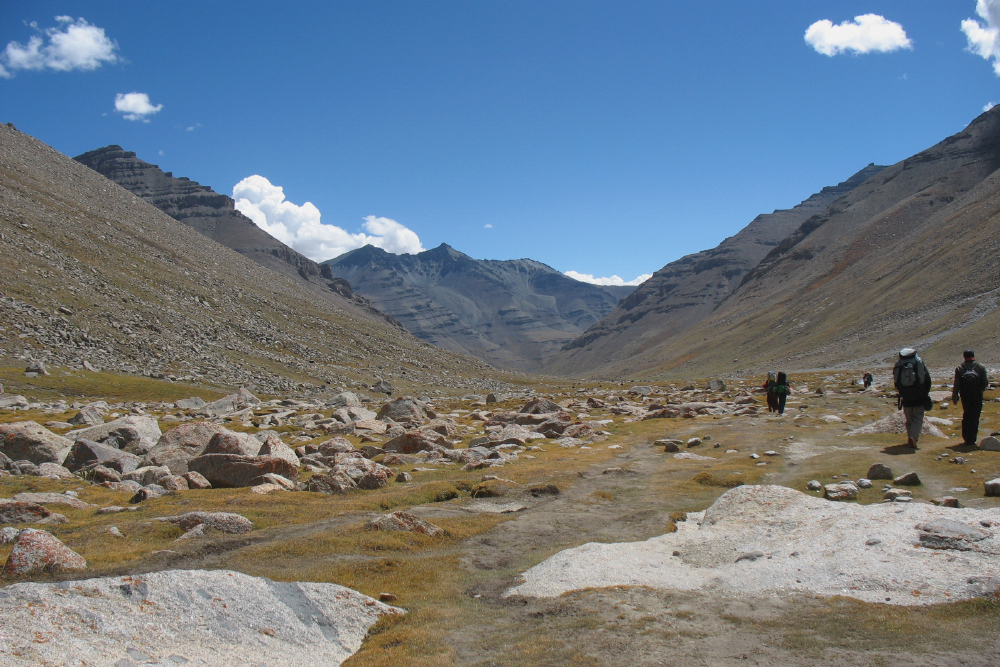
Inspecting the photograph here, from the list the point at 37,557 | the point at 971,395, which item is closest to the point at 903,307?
the point at 971,395

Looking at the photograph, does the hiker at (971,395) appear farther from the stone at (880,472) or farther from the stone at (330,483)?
the stone at (330,483)

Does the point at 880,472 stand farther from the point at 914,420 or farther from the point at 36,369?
the point at 36,369

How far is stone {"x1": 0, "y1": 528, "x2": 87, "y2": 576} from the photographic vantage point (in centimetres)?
959

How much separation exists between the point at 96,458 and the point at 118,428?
521 centimetres

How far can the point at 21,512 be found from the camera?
1496 cm

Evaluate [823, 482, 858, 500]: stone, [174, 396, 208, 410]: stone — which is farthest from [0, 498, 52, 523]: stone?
[174, 396, 208, 410]: stone

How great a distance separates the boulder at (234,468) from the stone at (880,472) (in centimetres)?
2012

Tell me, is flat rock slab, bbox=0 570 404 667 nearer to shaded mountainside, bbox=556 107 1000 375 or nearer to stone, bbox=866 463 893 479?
stone, bbox=866 463 893 479

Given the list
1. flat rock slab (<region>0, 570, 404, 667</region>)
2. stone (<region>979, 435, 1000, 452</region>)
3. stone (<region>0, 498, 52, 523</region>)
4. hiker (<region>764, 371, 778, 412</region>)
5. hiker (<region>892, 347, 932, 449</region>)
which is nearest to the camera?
flat rock slab (<region>0, 570, 404, 667</region>)

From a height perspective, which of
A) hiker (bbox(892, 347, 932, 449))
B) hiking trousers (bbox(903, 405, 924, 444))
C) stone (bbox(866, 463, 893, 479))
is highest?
hiker (bbox(892, 347, 932, 449))

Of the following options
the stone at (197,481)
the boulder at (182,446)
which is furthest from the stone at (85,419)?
the stone at (197,481)

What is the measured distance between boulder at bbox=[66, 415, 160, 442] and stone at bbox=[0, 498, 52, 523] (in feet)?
45.0

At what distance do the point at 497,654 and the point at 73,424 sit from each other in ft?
120

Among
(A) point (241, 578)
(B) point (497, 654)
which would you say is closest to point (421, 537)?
(A) point (241, 578)
